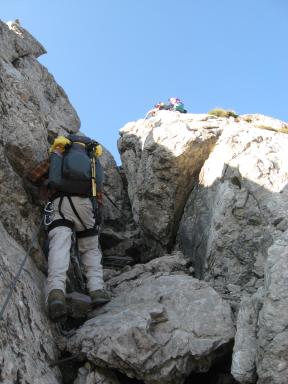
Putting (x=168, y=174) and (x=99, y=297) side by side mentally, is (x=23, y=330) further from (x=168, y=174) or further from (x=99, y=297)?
(x=168, y=174)

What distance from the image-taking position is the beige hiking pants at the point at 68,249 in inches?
391

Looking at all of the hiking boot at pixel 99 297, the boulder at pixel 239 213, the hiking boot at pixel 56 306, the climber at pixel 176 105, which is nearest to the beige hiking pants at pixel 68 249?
the hiking boot at pixel 99 297

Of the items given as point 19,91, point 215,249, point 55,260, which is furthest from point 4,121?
point 215,249

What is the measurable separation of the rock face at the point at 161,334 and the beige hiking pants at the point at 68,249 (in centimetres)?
103

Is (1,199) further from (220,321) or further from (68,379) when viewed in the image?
(220,321)

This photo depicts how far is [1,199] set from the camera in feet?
35.3

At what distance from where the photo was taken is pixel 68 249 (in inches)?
411

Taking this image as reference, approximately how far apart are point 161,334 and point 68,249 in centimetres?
297

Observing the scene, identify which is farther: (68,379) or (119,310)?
(119,310)

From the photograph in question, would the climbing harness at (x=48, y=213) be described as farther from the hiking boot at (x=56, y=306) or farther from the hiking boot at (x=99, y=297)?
the hiking boot at (x=56, y=306)

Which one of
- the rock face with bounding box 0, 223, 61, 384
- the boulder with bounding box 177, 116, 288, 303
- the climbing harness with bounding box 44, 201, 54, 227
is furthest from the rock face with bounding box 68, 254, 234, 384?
the climbing harness with bounding box 44, 201, 54, 227

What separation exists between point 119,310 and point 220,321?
84.4 inches

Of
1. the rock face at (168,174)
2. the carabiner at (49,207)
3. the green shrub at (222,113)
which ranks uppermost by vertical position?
the green shrub at (222,113)

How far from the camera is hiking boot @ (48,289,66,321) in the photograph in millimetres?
9125
